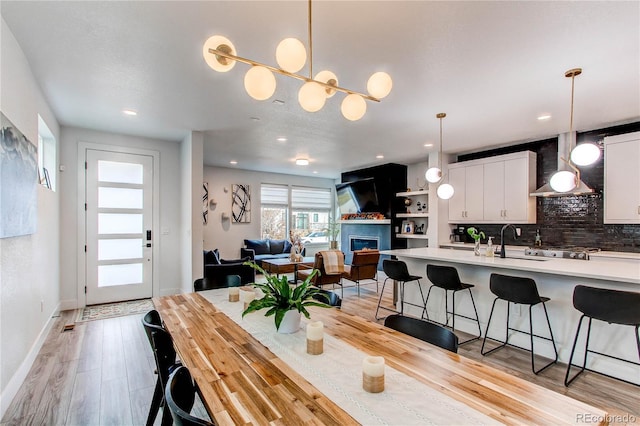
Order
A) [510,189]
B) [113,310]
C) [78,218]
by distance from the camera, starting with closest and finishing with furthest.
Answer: [113,310], [78,218], [510,189]

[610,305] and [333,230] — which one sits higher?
[333,230]

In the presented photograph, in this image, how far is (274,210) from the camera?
8.85m

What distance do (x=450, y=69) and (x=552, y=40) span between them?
721 millimetres

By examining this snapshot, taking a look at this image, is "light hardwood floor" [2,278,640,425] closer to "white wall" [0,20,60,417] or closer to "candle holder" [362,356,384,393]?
"white wall" [0,20,60,417]

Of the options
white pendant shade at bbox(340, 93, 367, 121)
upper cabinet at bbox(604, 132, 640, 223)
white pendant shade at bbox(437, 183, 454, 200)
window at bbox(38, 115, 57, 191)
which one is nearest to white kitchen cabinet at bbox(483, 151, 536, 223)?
upper cabinet at bbox(604, 132, 640, 223)

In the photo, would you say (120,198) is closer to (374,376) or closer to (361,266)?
(361,266)

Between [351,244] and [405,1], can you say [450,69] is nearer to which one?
[405,1]

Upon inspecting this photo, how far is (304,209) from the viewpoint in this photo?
9.41 meters

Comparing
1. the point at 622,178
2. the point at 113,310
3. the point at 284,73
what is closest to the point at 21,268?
the point at 113,310

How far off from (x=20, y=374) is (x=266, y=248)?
222 inches

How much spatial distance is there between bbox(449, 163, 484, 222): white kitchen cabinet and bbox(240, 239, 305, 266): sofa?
412cm

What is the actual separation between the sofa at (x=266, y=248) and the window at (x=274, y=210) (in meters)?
0.57

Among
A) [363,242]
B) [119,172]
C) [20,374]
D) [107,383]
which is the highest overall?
[119,172]

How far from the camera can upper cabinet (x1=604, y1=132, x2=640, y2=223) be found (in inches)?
157
